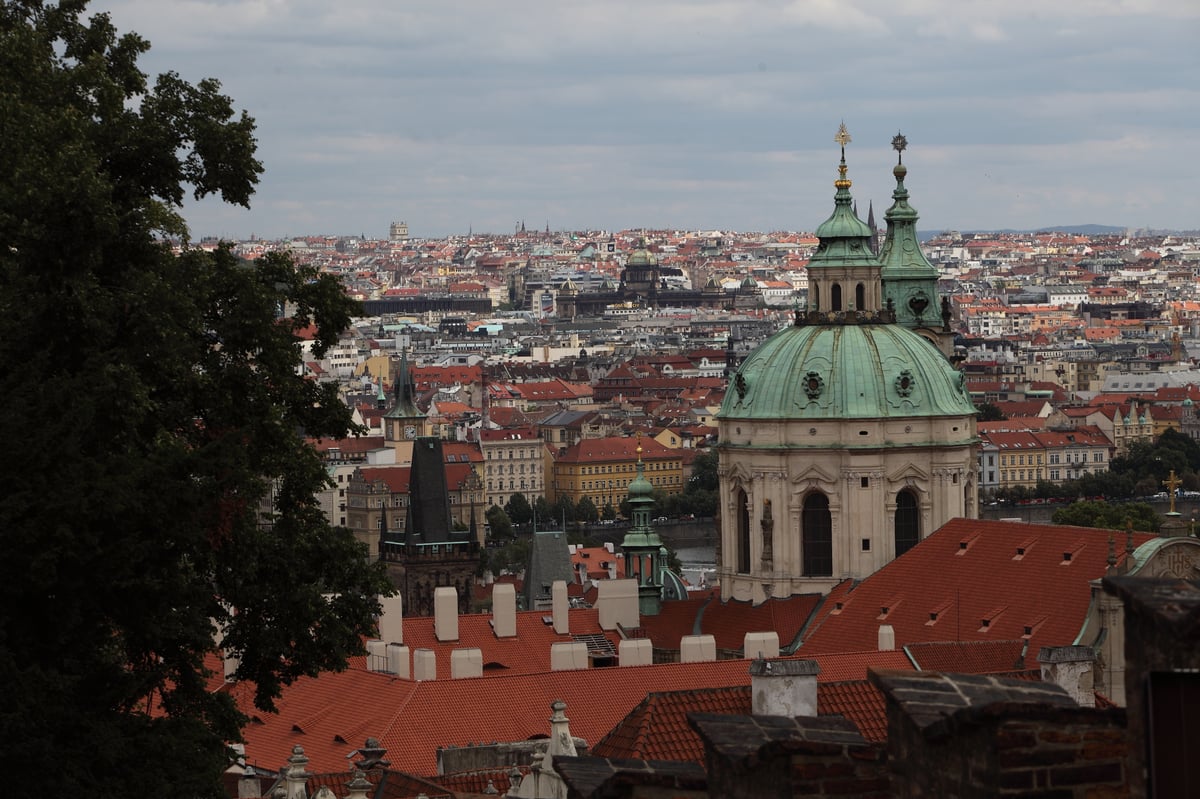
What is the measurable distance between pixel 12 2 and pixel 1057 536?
2586cm

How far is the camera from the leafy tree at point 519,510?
141m

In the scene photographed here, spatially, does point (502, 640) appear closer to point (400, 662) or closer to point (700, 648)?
point (700, 648)

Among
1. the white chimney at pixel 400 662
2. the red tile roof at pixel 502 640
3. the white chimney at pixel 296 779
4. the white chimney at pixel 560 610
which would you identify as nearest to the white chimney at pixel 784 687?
the white chimney at pixel 296 779

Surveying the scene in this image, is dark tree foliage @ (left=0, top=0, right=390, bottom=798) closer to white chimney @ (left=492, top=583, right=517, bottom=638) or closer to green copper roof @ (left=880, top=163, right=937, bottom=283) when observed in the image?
white chimney @ (left=492, top=583, right=517, bottom=638)

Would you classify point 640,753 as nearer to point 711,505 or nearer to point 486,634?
point 486,634

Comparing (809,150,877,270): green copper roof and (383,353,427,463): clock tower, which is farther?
(383,353,427,463): clock tower

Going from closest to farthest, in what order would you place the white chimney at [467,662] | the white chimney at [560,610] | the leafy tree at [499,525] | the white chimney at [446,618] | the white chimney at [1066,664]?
the white chimney at [1066,664]
the white chimney at [467,662]
the white chimney at [446,618]
the white chimney at [560,610]
the leafy tree at [499,525]

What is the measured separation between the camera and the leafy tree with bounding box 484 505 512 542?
13000cm

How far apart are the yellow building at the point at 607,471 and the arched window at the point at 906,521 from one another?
97196 mm

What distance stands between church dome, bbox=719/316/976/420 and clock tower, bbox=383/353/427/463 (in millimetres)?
79248

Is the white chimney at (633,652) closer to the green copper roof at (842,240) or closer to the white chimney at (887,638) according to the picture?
the white chimney at (887,638)

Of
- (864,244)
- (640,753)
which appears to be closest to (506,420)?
(864,244)

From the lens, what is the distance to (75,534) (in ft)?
53.3

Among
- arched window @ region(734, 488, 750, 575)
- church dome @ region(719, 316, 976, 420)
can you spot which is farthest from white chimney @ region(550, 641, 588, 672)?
church dome @ region(719, 316, 976, 420)
